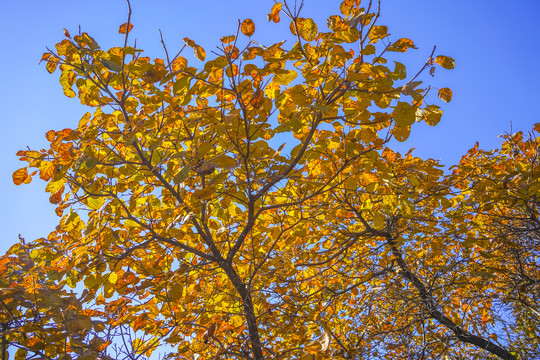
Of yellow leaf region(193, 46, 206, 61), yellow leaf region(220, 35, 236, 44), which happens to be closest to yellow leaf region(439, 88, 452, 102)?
yellow leaf region(220, 35, 236, 44)

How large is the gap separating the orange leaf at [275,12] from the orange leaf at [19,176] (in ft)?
5.49

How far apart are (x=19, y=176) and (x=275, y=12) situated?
5.72 ft

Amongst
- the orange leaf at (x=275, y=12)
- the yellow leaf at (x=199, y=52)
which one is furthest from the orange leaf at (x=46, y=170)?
the orange leaf at (x=275, y=12)

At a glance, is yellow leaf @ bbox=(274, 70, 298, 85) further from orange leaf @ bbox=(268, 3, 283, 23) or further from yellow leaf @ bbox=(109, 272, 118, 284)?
yellow leaf @ bbox=(109, 272, 118, 284)

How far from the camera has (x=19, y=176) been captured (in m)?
2.04

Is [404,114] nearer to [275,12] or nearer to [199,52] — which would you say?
[275,12]

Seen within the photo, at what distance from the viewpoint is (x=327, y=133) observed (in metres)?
2.13

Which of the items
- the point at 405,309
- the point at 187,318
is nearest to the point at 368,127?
the point at 187,318

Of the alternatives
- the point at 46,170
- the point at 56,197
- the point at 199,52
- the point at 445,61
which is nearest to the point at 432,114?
the point at 445,61

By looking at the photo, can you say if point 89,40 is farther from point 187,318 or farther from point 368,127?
point 187,318

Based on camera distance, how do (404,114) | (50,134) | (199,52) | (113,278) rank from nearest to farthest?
1. (404,114)
2. (199,52)
3. (50,134)
4. (113,278)

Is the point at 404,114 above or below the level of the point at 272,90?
below

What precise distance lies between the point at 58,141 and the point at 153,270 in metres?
1.06

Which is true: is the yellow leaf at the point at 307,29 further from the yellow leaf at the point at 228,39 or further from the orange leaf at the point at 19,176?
the orange leaf at the point at 19,176
